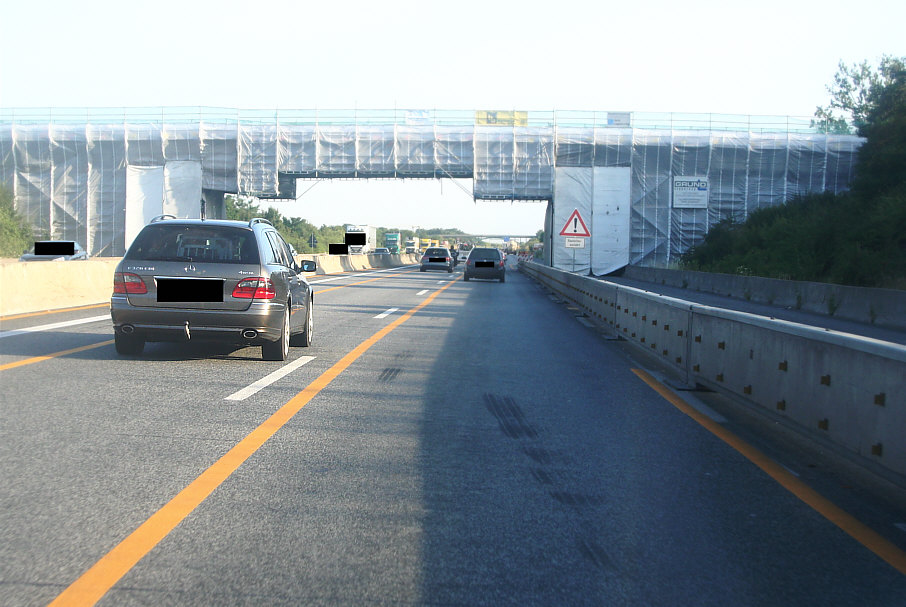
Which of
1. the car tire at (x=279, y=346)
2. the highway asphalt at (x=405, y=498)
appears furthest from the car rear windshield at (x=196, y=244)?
the highway asphalt at (x=405, y=498)

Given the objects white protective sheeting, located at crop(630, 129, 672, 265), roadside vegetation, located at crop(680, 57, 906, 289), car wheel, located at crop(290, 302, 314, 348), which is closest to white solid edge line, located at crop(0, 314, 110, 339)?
car wheel, located at crop(290, 302, 314, 348)

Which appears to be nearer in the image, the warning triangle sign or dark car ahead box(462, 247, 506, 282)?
the warning triangle sign

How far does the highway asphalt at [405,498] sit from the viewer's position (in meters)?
3.55

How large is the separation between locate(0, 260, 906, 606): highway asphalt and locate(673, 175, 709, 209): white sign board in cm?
4891

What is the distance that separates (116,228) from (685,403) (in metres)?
55.2

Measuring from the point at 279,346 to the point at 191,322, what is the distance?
1.11 meters

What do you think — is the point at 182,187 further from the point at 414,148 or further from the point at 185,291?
the point at 185,291

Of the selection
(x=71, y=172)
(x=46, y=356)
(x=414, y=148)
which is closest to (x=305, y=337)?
(x=46, y=356)

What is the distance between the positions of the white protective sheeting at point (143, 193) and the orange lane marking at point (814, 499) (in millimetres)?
48111

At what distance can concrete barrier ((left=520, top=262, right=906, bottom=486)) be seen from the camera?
16.4 feet

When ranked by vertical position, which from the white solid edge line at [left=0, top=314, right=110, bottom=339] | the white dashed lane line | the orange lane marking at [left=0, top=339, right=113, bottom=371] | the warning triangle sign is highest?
the warning triangle sign

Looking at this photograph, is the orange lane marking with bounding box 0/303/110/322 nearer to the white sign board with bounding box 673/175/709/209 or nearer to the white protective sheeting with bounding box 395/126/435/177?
the white protective sheeting with bounding box 395/126/435/177

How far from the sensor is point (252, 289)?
914cm

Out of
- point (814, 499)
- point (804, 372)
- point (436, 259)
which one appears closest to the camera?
point (814, 499)
